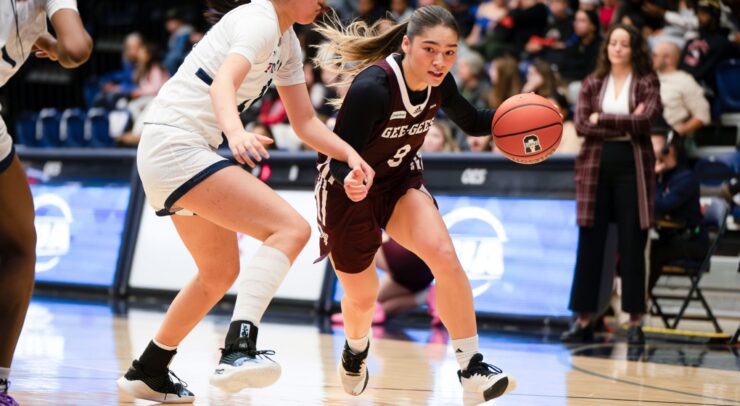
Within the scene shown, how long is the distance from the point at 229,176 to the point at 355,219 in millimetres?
947

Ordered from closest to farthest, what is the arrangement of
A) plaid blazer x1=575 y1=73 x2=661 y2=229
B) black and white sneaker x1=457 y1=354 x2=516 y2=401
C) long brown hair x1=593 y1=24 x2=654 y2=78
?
black and white sneaker x1=457 y1=354 x2=516 y2=401 < plaid blazer x1=575 y1=73 x2=661 y2=229 < long brown hair x1=593 y1=24 x2=654 y2=78

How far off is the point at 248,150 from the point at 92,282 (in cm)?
756

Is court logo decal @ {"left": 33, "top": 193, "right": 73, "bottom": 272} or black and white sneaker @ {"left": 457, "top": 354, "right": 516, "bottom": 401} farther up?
black and white sneaker @ {"left": 457, "top": 354, "right": 516, "bottom": 401}

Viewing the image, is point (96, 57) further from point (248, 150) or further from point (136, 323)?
point (248, 150)

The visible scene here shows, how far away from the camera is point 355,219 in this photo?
16.2 feet

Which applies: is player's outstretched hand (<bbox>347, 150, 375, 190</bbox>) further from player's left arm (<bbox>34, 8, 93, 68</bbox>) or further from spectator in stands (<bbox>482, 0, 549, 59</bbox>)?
spectator in stands (<bbox>482, 0, 549, 59</bbox>)

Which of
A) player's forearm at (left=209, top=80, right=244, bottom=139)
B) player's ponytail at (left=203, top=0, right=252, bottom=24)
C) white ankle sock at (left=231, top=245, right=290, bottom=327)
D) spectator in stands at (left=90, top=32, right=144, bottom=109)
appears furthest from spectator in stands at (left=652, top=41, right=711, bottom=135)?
spectator in stands at (left=90, top=32, right=144, bottom=109)

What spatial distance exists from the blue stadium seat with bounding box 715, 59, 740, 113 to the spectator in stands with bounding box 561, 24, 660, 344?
271cm

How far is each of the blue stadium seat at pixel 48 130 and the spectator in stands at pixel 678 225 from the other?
28.9ft

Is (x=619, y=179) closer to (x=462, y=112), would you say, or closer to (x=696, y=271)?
(x=696, y=271)

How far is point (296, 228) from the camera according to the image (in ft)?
13.4

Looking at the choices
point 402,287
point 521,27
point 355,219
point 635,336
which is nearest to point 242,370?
point 355,219

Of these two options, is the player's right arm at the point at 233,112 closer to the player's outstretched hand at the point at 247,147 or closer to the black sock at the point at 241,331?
the player's outstretched hand at the point at 247,147

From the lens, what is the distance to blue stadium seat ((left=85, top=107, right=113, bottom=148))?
43.8ft
